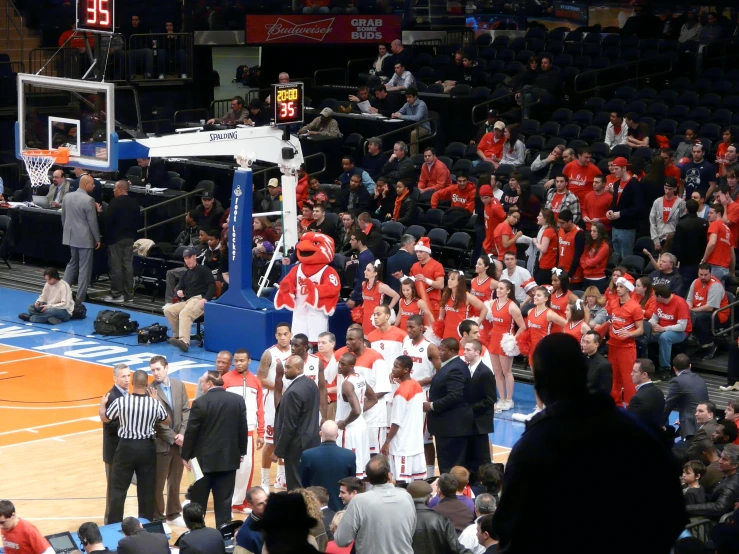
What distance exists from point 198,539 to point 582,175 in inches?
442

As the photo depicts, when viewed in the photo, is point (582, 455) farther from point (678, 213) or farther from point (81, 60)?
point (81, 60)

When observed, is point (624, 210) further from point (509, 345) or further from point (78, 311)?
point (78, 311)

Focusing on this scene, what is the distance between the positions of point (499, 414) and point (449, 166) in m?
7.42

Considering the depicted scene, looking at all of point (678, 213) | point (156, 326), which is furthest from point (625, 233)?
point (156, 326)

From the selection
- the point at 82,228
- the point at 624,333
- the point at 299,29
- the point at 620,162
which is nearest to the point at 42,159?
the point at 82,228

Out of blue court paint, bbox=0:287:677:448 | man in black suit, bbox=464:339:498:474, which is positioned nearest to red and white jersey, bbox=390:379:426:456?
man in black suit, bbox=464:339:498:474

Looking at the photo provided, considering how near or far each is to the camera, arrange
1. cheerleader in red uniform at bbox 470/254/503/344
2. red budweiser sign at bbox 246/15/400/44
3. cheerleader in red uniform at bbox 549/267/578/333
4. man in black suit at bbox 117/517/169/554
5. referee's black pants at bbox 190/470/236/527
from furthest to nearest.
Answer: red budweiser sign at bbox 246/15/400/44 < cheerleader in red uniform at bbox 470/254/503/344 < cheerleader in red uniform at bbox 549/267/578/333 < referee's black pants at bbox 190/470/236/527 < man in black suit at bbox 117/517/169/554

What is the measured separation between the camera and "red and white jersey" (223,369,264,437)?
1120cm

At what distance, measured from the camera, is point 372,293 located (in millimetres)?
15570

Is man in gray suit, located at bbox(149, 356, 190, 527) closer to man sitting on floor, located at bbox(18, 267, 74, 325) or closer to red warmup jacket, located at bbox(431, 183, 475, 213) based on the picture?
man sitting on floor, located at bbox(18, 267, 74, 325)

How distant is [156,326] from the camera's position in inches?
709

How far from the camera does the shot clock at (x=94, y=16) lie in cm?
1443

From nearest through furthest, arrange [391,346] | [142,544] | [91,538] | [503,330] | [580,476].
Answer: [580,476] < [142,544] < [91,538] < [391,346] < [503,330]

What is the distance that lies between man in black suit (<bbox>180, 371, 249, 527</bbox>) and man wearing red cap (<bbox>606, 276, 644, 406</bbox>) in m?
5.32
